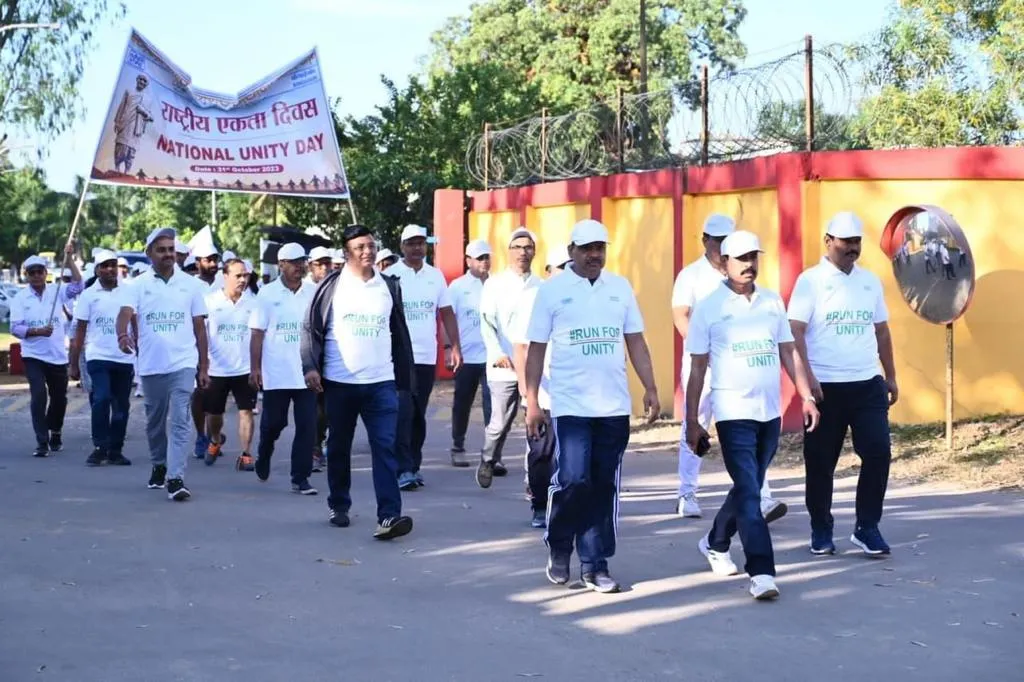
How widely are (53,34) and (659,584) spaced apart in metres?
28.0

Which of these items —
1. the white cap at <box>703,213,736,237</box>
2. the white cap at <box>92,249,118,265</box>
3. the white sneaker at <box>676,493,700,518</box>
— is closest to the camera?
the white cap at <box>703,213,736,237</box>

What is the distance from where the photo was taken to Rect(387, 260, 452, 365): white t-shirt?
11.8 meters

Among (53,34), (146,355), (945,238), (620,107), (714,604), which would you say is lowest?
(714,604)

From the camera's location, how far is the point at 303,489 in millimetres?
10953

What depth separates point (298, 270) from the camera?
38.1 feet

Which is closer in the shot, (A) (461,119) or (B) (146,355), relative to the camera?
(B) (146,355)

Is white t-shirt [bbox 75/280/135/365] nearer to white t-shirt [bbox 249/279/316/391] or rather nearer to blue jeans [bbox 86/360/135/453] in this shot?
blue jeans [bbox 86/360/135/453]

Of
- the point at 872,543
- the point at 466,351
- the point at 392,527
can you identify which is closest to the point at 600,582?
the point at 872,543

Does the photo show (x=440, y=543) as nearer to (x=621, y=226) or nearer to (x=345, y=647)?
(x=345, y=647)

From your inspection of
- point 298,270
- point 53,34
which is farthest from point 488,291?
point 53,34

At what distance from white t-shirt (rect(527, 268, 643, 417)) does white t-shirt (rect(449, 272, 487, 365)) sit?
17.1 feet

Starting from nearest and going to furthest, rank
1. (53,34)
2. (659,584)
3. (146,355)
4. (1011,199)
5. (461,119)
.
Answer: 1. (659,584)
2. (146,355)
3. (1011,199)
4. (461,119)
5. (53,34)

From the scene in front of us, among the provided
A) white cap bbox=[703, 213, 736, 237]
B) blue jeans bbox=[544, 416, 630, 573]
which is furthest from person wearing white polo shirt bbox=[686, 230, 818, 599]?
white cap bbox=[703, 213, 736, 237]

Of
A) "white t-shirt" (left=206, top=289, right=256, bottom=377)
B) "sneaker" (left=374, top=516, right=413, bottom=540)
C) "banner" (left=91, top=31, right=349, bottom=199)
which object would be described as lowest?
"sneaker" (left=374, top=516, right=413, bottom=540)
